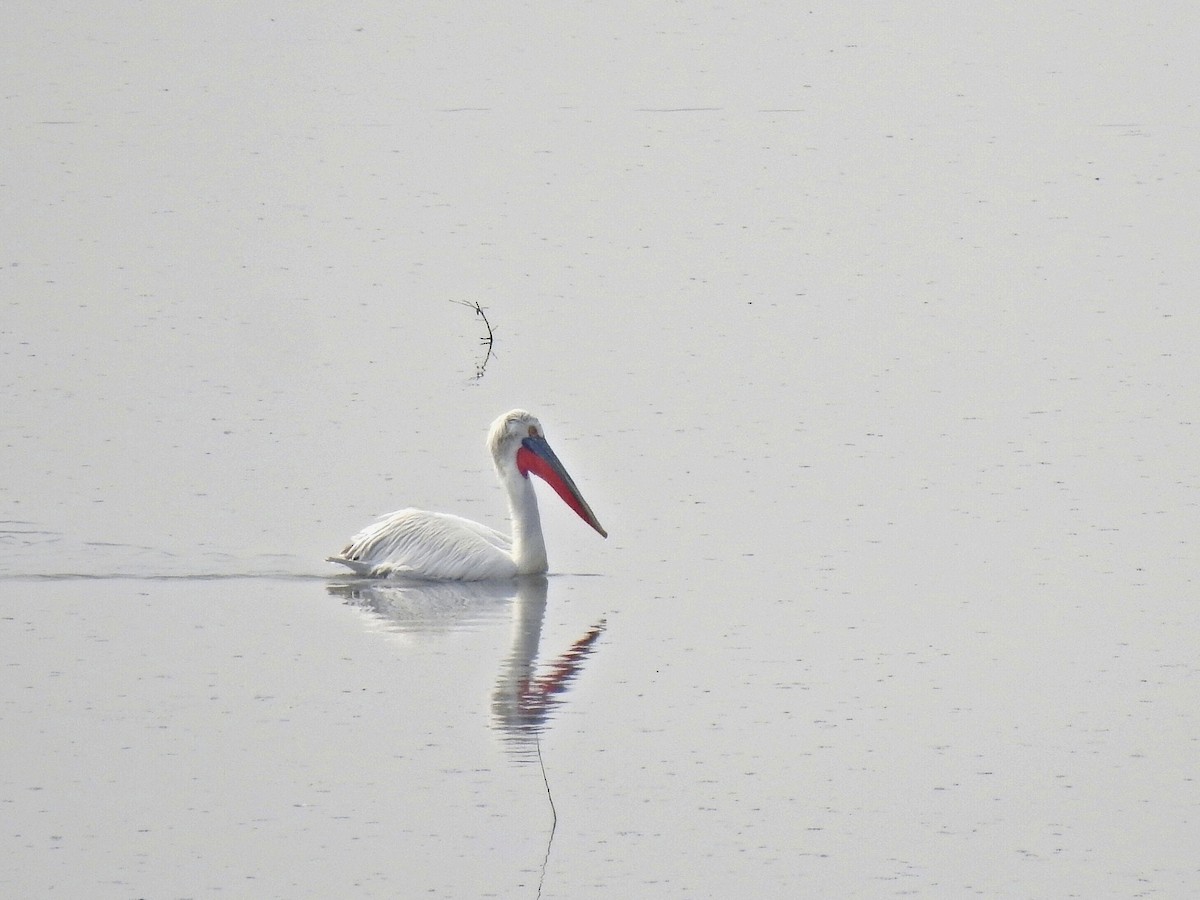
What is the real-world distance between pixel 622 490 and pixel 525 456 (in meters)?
0.49

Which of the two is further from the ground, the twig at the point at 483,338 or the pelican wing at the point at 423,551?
the twig at the point at 483,338

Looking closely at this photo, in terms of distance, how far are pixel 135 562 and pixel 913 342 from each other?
541cm

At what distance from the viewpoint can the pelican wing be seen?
32.2 ft

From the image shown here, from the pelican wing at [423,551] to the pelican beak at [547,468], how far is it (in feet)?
1.90

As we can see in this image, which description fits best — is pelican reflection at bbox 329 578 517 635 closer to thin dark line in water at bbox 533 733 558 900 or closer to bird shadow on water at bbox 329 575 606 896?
bird shadow on water at bbox 329 575 606 896

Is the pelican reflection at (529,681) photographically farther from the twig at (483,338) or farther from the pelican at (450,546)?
the twig at (483,338)

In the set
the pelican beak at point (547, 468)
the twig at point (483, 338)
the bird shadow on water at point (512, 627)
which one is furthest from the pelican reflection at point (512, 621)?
the twig at point (483, 338)

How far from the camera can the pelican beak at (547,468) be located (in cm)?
1048

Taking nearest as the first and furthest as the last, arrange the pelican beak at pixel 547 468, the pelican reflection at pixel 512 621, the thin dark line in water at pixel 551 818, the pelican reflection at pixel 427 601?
the thin dark line in water at pixel 551 818 < the pelican reflection at pixel 512 621 < the pelican reflection at pixel 427 601 < the pelican beak at pixel 547 468

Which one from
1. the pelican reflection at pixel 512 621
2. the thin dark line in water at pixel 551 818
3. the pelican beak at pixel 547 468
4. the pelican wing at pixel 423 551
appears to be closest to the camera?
the thin dark line in water at pixel 551 818

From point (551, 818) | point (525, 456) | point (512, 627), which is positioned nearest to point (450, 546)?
point (525, 456)

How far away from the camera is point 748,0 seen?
94.4ft

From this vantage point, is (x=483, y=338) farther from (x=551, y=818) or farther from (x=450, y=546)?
(x=551, y=818)

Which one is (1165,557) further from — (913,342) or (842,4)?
(842,4)
